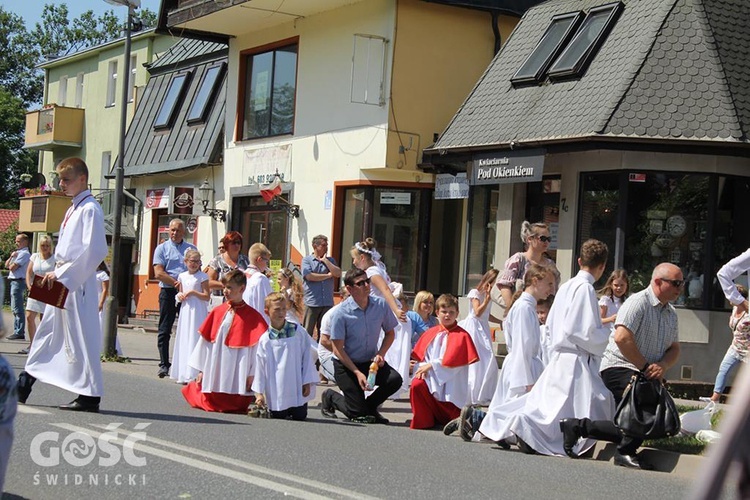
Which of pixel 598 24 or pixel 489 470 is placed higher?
pixel 598 24

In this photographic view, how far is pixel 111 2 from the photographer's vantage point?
18469mm

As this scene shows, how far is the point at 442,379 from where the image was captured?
475 inches

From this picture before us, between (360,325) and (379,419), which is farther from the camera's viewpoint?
(379,419)

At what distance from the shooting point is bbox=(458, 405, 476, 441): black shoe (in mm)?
10914

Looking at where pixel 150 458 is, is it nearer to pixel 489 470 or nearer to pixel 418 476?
pixel 418 476

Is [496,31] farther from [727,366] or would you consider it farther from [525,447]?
[525,447]

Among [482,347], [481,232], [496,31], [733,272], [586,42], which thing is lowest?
[482,347]

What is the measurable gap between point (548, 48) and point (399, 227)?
467cm

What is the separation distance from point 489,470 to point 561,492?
0.92 metres

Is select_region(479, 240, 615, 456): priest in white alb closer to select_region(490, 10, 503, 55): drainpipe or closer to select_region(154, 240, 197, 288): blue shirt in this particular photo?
select_region(154, 240, 197, 288): blue shirt

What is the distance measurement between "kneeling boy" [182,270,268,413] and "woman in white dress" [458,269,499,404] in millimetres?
2291

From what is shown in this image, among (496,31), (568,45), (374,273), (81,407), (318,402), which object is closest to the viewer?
(81,407)

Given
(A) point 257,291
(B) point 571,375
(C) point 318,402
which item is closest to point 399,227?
(A) point 257,291

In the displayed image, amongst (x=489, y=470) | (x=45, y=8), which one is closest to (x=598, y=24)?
(x=489, y=470)
